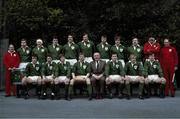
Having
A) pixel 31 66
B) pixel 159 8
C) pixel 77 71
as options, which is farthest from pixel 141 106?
pixel 159 8

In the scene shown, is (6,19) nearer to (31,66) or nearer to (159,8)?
(31,66)

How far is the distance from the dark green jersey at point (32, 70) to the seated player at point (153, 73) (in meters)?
3.56

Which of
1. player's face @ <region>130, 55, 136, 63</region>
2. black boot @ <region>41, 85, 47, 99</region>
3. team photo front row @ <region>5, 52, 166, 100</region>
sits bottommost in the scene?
black boot @ <region>41, 85, 47, 99</region>

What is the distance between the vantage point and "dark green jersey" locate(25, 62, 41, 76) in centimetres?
1959

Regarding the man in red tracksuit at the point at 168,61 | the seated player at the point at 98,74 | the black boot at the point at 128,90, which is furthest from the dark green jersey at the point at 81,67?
the man in red tracksuit at the point at 168,61

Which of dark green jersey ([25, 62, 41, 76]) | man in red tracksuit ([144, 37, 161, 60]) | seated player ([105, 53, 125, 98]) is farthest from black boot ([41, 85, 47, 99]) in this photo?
man in red tracksuit ([144, 37, 161, 60])

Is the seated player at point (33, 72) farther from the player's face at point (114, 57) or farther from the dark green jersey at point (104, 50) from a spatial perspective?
the player's face at point (114, 57)

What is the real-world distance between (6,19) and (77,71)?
4776mm

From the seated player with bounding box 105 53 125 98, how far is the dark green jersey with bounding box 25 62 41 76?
2.29 m

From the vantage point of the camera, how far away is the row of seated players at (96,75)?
754 inches

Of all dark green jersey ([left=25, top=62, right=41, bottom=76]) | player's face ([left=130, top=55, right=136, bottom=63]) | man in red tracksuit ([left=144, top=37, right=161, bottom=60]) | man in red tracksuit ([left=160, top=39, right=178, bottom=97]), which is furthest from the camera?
man in red tracksuit ([left=160, top=39, right=178, bottom=97])

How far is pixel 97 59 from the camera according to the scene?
1934cm

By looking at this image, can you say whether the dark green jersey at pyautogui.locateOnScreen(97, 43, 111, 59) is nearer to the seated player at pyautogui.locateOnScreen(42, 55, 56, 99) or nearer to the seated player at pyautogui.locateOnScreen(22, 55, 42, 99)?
the seated player at pyautogui.locateOnScreen(42, 55, 56, 99)

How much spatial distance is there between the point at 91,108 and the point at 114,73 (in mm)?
3141
